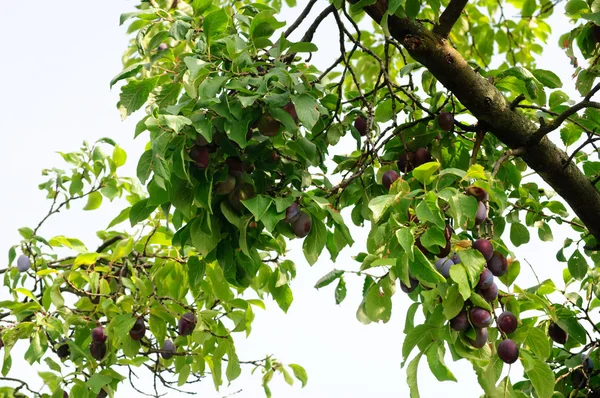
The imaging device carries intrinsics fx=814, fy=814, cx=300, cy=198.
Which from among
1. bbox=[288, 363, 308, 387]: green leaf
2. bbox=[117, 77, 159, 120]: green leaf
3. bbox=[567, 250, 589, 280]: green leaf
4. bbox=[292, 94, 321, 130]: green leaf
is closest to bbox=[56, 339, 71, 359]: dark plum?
bbox=[288, 363, 308, 387]: green leaf

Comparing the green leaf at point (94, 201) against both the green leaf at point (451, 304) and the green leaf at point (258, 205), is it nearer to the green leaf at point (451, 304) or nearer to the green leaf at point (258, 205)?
the green leaf at point (258, 205)

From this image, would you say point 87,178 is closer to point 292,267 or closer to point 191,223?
point 292,267

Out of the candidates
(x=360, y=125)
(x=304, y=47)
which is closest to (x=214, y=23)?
(x=304, y=47)

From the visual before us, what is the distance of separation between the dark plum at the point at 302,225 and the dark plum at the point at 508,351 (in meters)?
0.41

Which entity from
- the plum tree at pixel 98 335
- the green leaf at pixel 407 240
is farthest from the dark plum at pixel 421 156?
the plum tree at pixel 98 335

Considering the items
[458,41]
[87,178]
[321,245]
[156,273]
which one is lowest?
[321,245]

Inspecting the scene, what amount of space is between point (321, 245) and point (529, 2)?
94.1 inches

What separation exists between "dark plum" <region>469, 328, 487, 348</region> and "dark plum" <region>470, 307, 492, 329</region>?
1 cm

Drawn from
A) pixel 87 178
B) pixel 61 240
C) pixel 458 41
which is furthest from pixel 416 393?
pixel 458 41

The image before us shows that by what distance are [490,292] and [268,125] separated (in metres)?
0.50

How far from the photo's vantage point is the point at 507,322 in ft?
4.74

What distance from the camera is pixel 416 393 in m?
1.43

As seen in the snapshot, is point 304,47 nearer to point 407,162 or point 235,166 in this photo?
point 235,166

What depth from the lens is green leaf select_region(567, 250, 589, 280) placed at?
223cm
